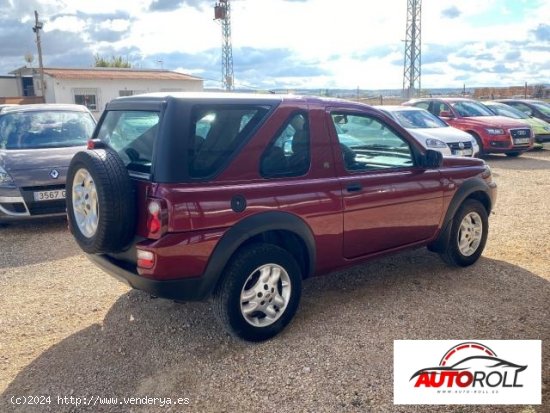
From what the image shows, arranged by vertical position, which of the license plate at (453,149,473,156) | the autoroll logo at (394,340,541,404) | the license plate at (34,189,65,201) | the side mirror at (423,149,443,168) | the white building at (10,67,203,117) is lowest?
the autoroll logo at (394,340,541,404)

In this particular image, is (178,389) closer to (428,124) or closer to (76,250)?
(76,250)

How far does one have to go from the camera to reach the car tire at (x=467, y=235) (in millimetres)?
4816

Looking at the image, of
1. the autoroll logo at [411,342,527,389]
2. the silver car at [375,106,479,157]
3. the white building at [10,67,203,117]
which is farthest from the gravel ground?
the white building at [10,67,203,117]

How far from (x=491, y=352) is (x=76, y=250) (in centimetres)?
450

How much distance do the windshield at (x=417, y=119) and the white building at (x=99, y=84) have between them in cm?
2156

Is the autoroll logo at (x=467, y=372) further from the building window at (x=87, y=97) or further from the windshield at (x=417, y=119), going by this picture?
the building window at (x=87, y=97)

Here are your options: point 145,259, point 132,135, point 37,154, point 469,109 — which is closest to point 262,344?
point 145,259

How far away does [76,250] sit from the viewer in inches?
226

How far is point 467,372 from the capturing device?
3182 millimetres

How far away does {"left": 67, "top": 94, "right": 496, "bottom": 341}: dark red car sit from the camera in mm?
3111

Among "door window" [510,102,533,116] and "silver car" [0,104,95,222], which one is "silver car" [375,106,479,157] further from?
"door window" [510,102,533,116]

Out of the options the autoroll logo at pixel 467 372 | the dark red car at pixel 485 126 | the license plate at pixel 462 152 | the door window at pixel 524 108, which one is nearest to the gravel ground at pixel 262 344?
the autoroll logo at pixel 467 372

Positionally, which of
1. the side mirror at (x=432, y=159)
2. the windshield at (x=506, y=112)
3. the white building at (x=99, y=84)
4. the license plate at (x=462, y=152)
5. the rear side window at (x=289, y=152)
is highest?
the white building at (x=99, y=84)

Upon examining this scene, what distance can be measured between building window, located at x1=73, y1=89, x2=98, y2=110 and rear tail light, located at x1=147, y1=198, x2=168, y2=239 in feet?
94.1
